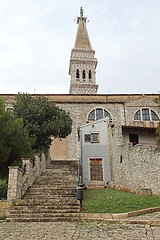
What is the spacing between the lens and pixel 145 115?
3008 centimetres

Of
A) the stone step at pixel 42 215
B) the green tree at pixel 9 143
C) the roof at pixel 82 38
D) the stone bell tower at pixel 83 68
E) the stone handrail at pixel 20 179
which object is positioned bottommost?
the stone step at pixel 42 215

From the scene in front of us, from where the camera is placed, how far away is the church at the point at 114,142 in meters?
14.1

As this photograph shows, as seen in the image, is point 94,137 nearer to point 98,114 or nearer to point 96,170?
point 96,170

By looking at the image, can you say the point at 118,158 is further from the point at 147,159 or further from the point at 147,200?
the point at 147,200

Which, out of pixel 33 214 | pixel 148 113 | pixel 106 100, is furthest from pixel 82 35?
pixel 33 214

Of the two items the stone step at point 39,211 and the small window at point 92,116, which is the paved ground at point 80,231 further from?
the small window at point 92,116

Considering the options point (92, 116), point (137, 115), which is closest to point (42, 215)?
point (92, 116)

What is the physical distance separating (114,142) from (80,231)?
468 inches

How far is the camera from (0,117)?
518 inches

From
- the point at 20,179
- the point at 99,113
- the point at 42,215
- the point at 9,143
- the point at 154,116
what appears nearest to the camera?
the point at 42,215

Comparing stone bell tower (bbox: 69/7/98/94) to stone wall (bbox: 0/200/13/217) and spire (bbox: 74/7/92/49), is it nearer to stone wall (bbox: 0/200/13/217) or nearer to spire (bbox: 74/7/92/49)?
spire (bbox: 74/7/92/49)

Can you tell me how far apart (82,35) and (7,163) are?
59.3m

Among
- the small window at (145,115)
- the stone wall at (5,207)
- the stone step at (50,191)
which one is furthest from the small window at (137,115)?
the stone wall at (5,207)

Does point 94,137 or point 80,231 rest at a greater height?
point 94,137
